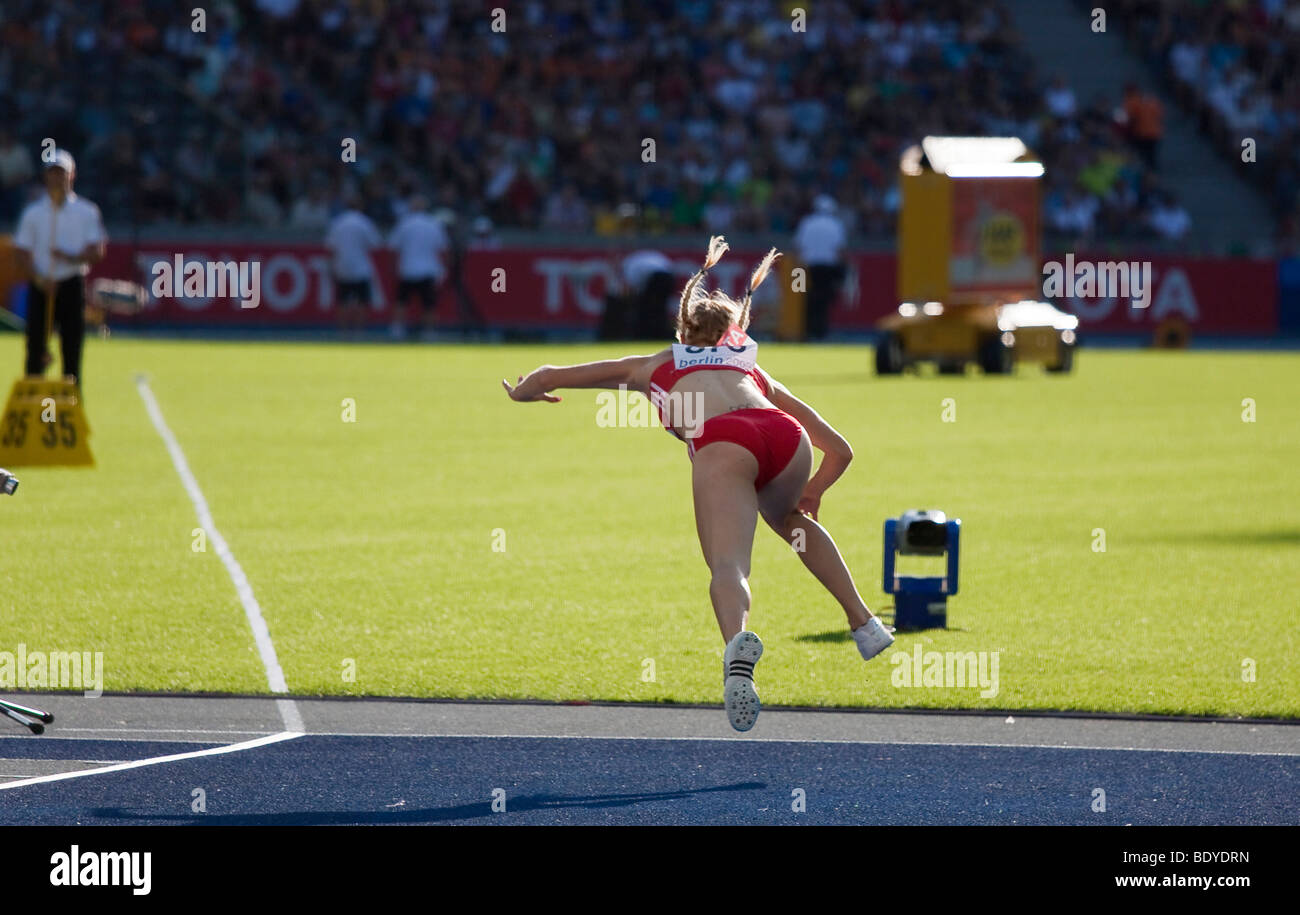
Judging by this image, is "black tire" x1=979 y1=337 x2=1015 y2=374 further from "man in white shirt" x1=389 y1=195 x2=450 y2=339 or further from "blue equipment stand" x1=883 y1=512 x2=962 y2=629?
"blue equipment stand" x1=883 y1=512 x2=962 y2=629

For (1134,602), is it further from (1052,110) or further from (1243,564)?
(1052,110)

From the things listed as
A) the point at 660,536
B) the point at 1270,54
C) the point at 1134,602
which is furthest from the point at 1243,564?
the point at 1270,54

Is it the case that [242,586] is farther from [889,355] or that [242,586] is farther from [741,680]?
[889,355]

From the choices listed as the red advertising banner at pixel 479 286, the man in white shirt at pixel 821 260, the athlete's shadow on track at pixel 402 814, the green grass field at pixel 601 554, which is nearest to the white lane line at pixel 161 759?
the athlete's shadow on track at pixel 402 814

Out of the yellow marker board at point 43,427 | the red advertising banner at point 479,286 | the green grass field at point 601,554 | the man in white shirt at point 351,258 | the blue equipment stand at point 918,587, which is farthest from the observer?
the red advertising banner at point 479,286

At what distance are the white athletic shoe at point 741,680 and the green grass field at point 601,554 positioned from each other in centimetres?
193

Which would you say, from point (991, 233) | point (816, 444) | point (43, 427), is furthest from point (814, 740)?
point (991, 233)

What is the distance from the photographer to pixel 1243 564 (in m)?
13.2

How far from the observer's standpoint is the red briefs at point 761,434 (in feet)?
25.2

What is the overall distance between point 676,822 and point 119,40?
33.8 metres

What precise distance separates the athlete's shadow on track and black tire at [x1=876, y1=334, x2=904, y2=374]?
857 inches

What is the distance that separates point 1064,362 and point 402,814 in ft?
79.4

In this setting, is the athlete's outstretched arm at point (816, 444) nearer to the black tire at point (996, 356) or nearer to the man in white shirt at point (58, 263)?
the man in white shirt at point (58, 263)

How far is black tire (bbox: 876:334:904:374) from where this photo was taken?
2889 centimetres
